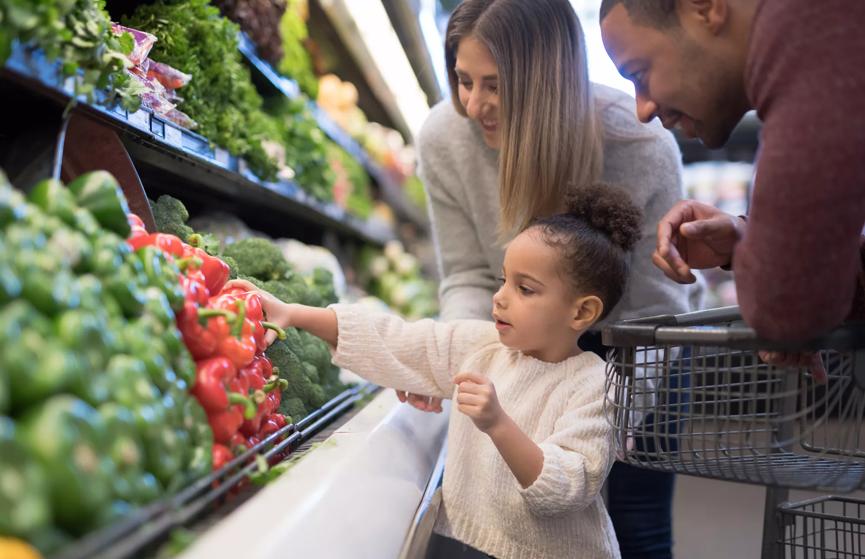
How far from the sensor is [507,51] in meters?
2.20

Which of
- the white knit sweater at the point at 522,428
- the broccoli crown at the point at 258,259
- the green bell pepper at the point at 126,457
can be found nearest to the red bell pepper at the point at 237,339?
the green bell pepper at the point at 126,457

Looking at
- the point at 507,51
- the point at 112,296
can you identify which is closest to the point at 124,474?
the point at 112,296

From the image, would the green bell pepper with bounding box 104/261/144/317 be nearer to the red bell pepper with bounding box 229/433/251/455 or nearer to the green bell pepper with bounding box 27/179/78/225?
the green bell pepper with bounding box 27/179/78/225

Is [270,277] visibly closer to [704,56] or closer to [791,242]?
[704,56]

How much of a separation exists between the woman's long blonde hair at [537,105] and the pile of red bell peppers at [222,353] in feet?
2.69

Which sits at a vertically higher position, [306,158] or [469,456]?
[306,158]

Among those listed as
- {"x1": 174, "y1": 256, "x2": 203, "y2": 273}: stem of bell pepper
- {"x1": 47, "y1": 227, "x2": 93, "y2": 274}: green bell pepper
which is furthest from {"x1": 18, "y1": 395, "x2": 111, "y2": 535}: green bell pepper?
{"x1": 174, "y1": 256, "x2": 203, "y2": 273}: stem of bell pepper

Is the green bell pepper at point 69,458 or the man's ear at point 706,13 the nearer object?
the green bell pepper at point 69,458

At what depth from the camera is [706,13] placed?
4.74 ft

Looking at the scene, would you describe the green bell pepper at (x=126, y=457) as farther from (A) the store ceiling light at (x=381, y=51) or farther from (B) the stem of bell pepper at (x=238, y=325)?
(A) the store ceiling light at (x=381, y=51)

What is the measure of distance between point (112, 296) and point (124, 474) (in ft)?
0.92

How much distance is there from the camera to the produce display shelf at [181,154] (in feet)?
4.00

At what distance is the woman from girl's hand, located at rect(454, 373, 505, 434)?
1.39 ft

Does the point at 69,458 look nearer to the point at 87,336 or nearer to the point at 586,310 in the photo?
the point at 87,336
